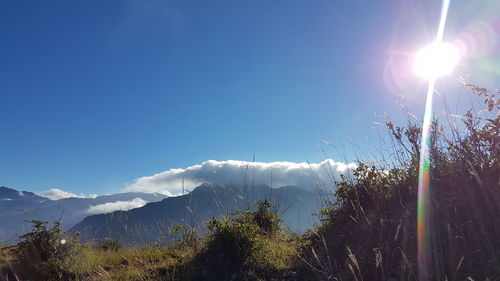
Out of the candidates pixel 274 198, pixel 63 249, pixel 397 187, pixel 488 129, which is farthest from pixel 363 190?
pixel 63 249

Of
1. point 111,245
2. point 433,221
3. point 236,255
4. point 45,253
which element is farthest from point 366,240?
point 111,245

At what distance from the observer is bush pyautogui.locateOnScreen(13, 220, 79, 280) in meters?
5.29

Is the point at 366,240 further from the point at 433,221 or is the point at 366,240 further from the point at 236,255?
the point at 236,255

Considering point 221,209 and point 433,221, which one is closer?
point 433,221

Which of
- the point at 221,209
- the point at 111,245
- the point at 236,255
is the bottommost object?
the point at 111,245

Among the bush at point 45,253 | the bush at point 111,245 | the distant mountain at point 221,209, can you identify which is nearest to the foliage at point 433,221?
the distant mountain at point 221,209

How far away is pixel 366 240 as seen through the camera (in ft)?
13.0

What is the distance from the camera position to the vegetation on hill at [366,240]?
307 cm

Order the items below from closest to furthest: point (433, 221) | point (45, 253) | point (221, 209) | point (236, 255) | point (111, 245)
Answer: point (433, 221) < point (236, 255) < point (45, 253) < point (221, 209) < point (111, 245)

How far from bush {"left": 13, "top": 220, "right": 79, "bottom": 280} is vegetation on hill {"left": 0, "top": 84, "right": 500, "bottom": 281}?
0.6 inches

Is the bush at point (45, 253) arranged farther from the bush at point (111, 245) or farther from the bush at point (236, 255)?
the bush at point (111, 245)

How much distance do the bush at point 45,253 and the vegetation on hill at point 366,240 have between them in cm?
2

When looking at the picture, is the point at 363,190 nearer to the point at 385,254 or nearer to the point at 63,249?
the point at 385,254

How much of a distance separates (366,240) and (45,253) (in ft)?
16.8
